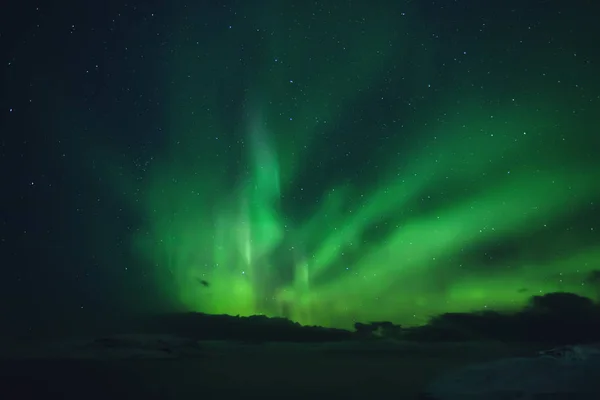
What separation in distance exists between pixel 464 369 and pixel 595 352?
5509 mm

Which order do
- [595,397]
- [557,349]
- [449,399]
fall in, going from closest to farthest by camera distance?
[557,349] < [595,397] < [449,399]

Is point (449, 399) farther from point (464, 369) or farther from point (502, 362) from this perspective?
point (502, 362)

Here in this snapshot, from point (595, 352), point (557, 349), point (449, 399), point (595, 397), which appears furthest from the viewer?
point (449, 399)

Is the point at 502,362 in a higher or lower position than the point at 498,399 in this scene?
higher

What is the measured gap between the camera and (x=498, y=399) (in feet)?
77.2

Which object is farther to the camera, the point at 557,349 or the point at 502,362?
the point at 502,362

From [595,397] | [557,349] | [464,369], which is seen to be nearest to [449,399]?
[464,369]

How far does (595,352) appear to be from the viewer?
21.3 meters

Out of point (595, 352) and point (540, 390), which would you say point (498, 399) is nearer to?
point (540, 390)

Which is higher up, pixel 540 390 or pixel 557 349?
pixel 557 349

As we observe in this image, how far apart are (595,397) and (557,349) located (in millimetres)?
7142

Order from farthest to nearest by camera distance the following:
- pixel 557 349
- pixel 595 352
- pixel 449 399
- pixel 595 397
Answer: pixel 449 399
pixel 595 397
pixel 595 352
pixel 557 349

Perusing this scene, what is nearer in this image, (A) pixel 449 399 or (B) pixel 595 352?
(B) pixel 595 352

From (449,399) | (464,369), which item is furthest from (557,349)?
(449,399)
